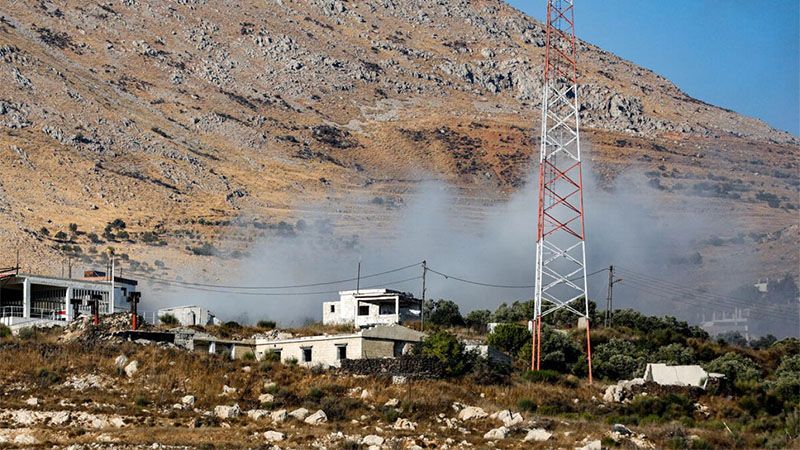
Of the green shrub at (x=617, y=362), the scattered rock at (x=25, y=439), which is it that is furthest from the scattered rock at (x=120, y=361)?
the green shrub at (x=617, y=362)

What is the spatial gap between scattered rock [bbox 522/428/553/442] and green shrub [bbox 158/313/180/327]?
22105mm

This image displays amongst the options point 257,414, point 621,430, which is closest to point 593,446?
point 621,430

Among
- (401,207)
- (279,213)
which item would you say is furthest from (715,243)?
(279,213)

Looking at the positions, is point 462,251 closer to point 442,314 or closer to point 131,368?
point 442,314

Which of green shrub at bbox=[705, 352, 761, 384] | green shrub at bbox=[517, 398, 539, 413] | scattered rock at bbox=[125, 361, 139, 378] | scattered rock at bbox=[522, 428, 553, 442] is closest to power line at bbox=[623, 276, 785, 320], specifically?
green shrub at bbox=[705, 352, 761, 384]

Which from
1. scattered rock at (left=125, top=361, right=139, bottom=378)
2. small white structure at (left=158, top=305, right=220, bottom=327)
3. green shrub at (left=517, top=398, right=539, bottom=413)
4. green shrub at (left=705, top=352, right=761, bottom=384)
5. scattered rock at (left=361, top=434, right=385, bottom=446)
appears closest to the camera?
scattered rock at (left=361, top=434, right=385, bottom=446)

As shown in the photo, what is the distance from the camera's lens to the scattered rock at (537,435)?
30688 millimetres

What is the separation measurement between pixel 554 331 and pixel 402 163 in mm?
78437

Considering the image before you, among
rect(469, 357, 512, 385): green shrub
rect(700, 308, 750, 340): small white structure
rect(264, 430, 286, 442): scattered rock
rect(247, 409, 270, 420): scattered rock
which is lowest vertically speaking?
rect(700, 308, 750, 340): small white structure

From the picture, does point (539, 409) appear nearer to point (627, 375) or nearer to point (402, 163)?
point (627, 375)

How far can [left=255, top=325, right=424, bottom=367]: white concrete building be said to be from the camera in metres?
43.7

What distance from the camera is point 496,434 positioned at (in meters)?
31.1

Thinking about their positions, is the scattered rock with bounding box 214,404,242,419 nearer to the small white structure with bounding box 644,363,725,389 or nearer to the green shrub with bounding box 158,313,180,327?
the small white structure with bounding box 644,363,725,389

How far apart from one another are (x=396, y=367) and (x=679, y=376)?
9833 mm
